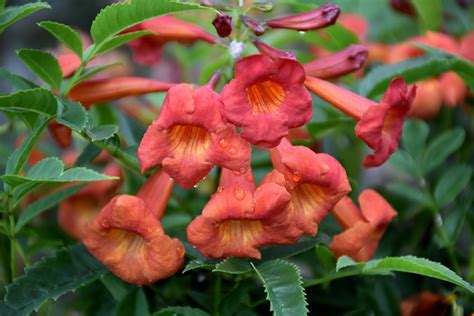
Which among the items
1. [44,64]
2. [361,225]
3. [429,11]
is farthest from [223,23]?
[429,11]

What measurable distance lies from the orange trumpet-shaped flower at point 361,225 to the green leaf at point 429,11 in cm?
70

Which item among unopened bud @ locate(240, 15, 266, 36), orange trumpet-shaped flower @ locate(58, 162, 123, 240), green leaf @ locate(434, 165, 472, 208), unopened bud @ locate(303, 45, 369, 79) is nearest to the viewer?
unopened bud @ locate(240, 15, 266, 36)

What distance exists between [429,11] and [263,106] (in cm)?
91

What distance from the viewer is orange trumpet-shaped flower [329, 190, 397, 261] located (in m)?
1.42

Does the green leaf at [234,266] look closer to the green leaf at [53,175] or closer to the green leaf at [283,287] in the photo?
the green leaf at [283,287]

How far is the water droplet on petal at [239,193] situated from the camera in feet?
4.23

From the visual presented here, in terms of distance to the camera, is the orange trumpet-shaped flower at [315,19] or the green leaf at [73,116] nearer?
the green leaf at [73,116]

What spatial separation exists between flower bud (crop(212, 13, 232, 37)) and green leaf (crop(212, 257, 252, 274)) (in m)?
0.39

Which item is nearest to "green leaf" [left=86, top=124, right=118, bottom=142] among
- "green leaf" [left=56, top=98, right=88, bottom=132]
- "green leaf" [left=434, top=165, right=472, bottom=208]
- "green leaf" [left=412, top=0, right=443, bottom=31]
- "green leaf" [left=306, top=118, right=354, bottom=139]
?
"green leaf" [left=56, top=98, right=88, bottom=132]

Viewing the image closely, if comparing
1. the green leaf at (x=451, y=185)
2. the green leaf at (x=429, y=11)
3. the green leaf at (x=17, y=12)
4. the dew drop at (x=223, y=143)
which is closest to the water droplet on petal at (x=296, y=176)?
the dew drop at (x=223, y=143)

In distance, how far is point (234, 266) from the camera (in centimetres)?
132

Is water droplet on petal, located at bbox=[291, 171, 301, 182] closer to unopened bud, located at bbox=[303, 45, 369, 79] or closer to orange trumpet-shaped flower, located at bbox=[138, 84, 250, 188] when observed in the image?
orange trumpet-shaped flower, located at bbox=[138, 84, 250, 188]

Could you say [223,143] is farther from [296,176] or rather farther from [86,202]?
[86,202]

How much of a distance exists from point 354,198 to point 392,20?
40.1 inches
